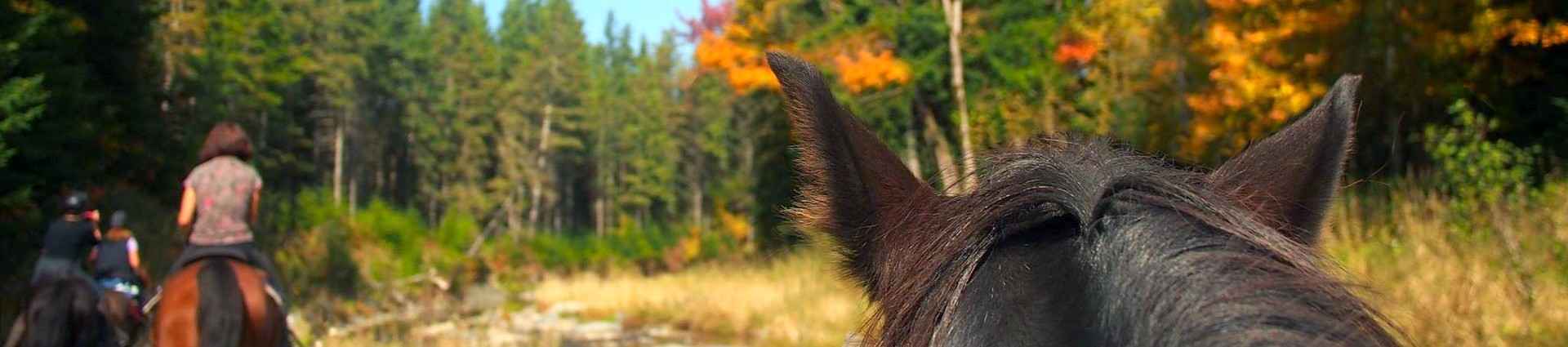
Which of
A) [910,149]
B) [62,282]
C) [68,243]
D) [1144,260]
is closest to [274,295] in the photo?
[62,282]

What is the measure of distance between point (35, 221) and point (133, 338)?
21.2 feet

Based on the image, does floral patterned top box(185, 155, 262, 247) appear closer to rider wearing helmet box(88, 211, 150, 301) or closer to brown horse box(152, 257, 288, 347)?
brown horse box(152, 257, 288, 347)

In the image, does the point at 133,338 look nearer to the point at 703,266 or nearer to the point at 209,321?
the point at 209,321

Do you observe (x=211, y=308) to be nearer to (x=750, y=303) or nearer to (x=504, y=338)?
(x=504, y=338)

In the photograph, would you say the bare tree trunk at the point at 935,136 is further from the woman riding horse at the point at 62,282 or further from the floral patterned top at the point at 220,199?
the floral patterned top at the point at 220,199

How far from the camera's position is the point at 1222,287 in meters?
1.16

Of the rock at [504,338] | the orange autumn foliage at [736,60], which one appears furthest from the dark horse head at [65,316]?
the orange autumn foliage at [736,60]

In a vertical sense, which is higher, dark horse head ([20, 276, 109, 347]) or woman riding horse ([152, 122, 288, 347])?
woman riding horse ([152, 122, 288, 347])

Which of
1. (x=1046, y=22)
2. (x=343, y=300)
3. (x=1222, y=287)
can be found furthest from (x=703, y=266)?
(x=1222, y=287)

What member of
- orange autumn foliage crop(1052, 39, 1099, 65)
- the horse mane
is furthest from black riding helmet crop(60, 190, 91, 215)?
orange autumn foliage crop(1052, 39, 1099, 65)

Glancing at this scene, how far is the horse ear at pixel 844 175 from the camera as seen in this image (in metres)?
1.56

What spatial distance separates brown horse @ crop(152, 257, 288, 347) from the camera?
5.84 metres

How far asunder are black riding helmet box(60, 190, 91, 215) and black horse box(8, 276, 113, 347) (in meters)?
0.51

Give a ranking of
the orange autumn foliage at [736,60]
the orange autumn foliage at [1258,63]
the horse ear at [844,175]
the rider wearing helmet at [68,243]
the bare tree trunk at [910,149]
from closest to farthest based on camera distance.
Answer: the horse ear at [844,175] < the rider wearing helmet at [68,243] < the orange autumn foliage at [1258,63] < the orange autumn foliage at [736,60] < the bare tree trunk at [910,149]
